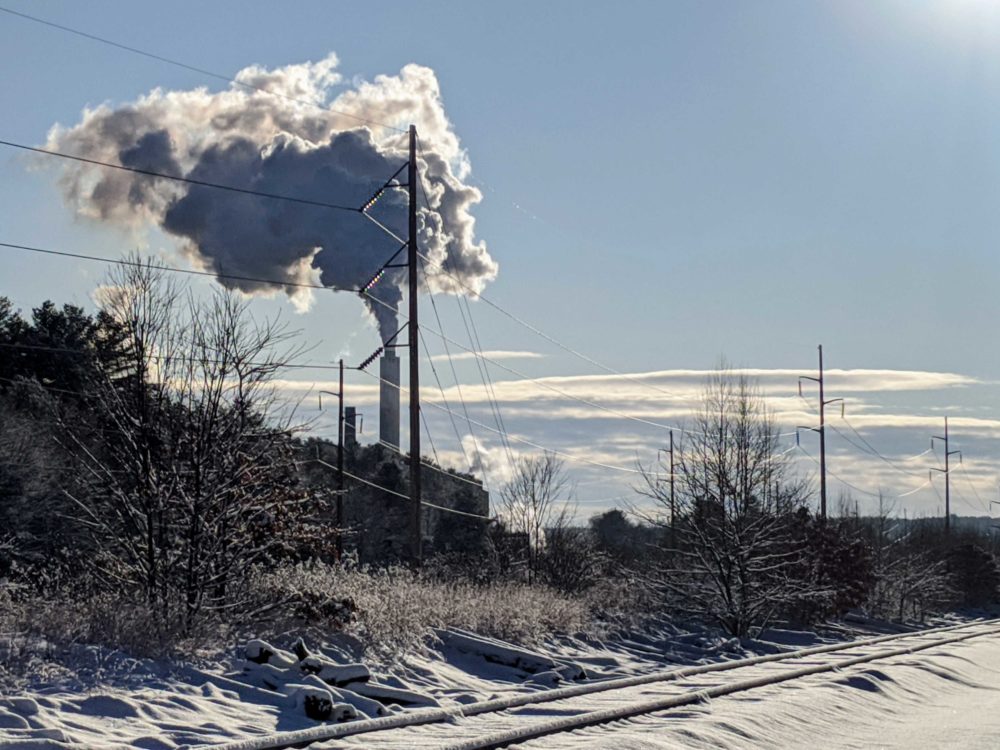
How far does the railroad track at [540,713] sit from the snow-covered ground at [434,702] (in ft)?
0.67

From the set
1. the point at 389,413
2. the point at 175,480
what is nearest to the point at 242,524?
the point at 175,480

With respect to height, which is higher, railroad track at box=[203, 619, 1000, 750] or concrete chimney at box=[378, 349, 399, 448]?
concrete chimney at box=[378, 349, 399, 448]

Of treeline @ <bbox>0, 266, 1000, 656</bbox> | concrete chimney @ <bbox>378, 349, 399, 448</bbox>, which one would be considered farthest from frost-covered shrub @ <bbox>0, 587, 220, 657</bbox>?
concrete chimney @ <bbox>378, 349, 399, 448</bbox>

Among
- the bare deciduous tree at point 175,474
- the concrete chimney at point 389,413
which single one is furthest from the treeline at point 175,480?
the concrete chimney at point 389,413

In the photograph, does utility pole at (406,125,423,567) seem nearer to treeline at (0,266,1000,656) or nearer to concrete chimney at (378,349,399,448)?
treeline at (0,266,1000,656)

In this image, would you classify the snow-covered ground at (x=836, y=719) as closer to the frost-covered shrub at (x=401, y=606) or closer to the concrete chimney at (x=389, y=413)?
the frost-covered shrub at (x=401, y=606)

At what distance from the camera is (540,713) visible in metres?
13.1

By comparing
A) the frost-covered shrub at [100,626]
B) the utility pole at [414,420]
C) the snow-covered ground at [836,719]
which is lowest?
the snow-covered ground at [836,719]

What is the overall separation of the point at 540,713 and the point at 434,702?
1525mm

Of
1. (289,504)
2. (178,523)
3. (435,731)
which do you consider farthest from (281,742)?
(289,504)

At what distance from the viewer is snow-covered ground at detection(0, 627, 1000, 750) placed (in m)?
10.9

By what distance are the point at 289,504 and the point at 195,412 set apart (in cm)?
300

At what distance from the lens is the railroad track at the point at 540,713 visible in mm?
10234

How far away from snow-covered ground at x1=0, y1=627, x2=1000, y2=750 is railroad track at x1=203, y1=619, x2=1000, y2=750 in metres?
0.20
